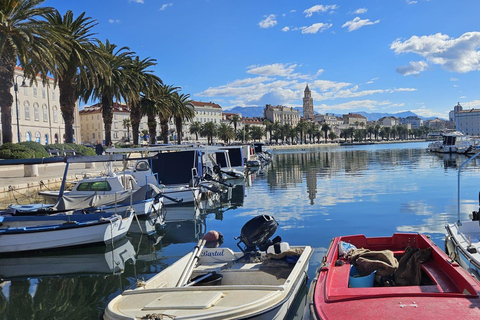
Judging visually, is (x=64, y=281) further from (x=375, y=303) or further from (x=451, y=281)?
(x=451, y=281)

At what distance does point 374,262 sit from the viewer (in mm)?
7824

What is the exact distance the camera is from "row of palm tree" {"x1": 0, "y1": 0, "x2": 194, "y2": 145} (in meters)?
27.2

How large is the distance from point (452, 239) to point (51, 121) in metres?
82.0

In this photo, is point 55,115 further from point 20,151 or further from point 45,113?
point 20,151

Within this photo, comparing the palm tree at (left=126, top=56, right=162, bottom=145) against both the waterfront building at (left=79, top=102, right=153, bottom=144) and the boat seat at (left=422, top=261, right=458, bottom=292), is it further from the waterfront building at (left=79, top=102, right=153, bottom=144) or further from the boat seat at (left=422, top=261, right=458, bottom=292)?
the waterfront building at (left=79, top=102, right=153, bottom=144)

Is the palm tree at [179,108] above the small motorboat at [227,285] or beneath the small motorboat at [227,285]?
above

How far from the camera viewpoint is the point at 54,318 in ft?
28.1

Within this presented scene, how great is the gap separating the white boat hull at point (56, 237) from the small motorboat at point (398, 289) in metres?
7.91

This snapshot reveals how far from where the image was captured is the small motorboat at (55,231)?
13.0 m

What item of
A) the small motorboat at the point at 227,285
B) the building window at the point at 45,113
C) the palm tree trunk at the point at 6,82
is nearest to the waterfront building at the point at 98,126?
the building window at the point at 45,113

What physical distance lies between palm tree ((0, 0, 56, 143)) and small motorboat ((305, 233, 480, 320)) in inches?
1010

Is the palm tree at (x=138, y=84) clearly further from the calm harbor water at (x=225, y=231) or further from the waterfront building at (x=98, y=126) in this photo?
the waterfront building at (x=98, y=126)

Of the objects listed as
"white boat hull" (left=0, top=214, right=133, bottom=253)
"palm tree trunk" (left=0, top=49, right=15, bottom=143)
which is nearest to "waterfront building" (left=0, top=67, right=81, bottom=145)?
"palm tree trunk" (left=0, top=49, right=15, bottom=143)

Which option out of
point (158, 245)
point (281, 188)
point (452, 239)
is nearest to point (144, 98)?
point (281, 188)
